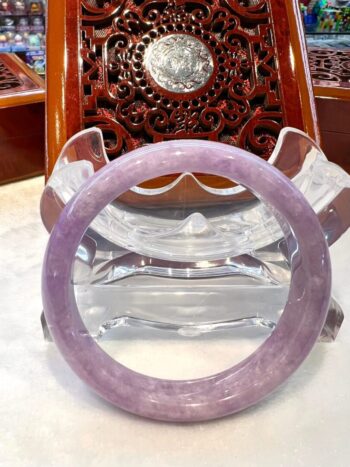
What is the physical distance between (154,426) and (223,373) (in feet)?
0.40

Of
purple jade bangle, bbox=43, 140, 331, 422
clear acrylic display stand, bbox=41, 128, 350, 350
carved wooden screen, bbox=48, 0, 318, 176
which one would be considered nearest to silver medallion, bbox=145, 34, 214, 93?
carved wooden screen, bbox=48, 0, 318, 176

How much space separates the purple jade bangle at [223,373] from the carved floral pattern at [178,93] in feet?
1.56

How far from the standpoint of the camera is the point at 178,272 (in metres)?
1.01

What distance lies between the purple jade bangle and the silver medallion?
0.54 meters

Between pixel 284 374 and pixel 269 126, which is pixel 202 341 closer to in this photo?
pixel 284 374

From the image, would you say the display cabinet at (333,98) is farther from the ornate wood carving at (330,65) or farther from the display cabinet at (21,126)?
the display cabinet at (21,126)

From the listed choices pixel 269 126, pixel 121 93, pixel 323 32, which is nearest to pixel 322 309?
pixel 269 126

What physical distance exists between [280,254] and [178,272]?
0.65ft

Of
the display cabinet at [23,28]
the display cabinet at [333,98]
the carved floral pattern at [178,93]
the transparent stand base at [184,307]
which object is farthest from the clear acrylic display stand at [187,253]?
the display cabinet at [23,28]

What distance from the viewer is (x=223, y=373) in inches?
29.6

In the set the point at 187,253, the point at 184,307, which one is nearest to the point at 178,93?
the point at 187,253

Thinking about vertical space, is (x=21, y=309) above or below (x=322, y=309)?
below

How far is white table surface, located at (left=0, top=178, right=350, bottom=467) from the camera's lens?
2.31 feet

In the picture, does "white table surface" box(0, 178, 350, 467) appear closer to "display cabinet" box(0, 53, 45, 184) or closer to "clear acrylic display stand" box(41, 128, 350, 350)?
"clear acrylic display stand" box(41, 128, 350, 350)
